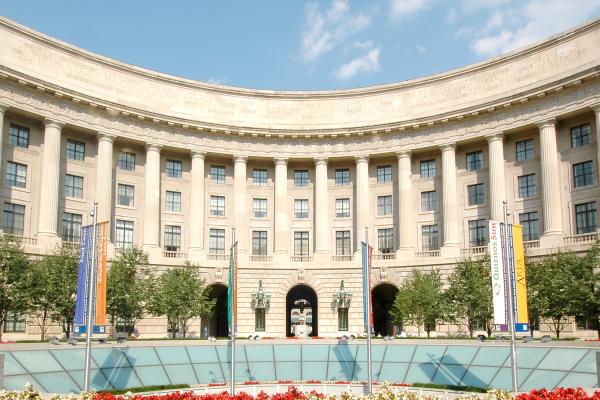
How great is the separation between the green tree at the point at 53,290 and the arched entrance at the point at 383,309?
32943 mm

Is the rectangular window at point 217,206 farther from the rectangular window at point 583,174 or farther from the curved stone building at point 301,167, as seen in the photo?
the rectangular window at point 583,174

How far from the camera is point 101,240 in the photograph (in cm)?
2939

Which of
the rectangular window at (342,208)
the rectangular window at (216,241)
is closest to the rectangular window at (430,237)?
the rectangular window at (342,208)

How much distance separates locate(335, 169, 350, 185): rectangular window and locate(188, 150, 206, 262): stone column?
47.4 ft

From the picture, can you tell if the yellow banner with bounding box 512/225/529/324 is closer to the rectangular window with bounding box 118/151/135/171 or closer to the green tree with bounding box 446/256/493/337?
the green tree with bounding box 446/256/493/337

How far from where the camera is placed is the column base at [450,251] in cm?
6094

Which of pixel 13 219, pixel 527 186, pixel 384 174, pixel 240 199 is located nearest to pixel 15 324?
pixel 13 219

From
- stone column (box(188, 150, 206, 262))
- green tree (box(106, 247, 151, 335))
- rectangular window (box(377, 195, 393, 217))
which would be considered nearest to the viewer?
green tree (box(106, 247, 151, 335))

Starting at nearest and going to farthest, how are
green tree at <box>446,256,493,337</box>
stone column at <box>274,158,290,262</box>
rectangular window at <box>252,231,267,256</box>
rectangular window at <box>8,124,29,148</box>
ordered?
green tree at <box>446,256,493,337</box>
rectangular window at <box>8,124,29,148</box>
stone column at <box>274,158,290,262</box>
rectangular window at <box>252,231,267,256</box>

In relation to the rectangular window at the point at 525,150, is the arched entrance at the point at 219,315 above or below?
below

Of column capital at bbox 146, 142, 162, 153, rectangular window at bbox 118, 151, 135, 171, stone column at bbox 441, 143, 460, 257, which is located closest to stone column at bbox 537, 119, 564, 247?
stone column at bbox 441, 143, 460, 257

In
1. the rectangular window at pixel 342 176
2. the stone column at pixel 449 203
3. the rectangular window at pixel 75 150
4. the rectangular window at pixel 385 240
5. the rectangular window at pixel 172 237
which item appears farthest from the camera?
the rectangular window at pixel 342 176

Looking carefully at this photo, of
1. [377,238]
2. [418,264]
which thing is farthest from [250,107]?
[418,264]

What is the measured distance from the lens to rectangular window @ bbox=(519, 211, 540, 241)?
58969mm
